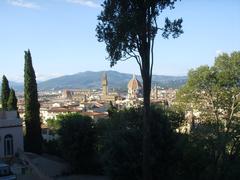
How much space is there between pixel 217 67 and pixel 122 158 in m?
17.3

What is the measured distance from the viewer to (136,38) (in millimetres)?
13375

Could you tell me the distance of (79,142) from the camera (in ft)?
79.7

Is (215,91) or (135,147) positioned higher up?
(215,91)

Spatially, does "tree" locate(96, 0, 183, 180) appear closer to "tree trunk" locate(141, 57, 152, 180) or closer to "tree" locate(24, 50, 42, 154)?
"tree trunk" locate(141, 57, 152, 180)

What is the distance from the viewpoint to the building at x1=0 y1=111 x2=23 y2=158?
28.6 m

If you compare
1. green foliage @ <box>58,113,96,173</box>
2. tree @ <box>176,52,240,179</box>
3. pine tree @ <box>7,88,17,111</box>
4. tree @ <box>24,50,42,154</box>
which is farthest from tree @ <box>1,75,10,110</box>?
tree @ <box>176,52,240,179</box>

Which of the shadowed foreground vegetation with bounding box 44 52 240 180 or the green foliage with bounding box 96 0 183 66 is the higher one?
the green foliage with bounding box 96 0 183 66

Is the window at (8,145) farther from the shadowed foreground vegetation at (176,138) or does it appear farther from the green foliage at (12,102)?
the green foliage at (12,102)

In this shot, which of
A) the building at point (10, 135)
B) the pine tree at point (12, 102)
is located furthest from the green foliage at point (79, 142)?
the pine tree at point (12, 102)

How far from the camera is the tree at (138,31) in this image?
1321 centimetres

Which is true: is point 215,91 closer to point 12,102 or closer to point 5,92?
point 12,102

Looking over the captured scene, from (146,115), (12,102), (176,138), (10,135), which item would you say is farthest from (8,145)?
(146,115)

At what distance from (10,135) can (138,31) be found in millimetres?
18773

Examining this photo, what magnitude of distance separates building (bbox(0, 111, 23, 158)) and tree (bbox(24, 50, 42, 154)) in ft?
5.10
